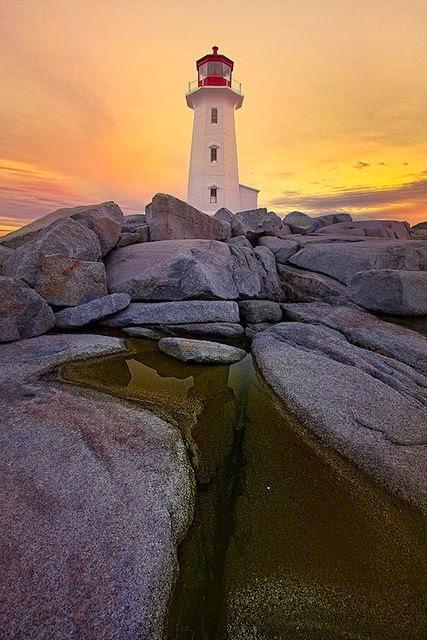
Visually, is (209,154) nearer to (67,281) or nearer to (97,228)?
(97,228)

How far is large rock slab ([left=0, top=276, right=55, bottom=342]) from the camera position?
8.34 meters

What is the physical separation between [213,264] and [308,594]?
10.8m

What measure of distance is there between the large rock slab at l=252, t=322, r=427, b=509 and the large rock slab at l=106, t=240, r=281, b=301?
11.9ft

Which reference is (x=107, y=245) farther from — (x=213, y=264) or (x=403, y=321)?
(x=403, y=321)

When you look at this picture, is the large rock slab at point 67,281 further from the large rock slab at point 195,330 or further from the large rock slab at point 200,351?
the large rock slab at point 200,351

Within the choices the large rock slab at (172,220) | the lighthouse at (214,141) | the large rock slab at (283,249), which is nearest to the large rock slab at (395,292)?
the large rock slab at (283,249)

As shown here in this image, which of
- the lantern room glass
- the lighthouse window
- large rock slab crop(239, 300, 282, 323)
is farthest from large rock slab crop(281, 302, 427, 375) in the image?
the lighthouse window

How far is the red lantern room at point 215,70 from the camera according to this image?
113ft

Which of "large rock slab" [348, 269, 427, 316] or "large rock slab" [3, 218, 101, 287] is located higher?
"large rock slab" [3, 218, 101, 287]

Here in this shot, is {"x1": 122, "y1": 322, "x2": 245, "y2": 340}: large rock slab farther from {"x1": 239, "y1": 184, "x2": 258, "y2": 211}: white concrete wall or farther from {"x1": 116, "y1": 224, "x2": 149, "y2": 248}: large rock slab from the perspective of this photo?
{"x1": 239, "y1": 184, "x2": 258, "y2": 211}: white concrete wall

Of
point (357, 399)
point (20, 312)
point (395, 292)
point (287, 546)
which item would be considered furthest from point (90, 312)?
point (395, 292)

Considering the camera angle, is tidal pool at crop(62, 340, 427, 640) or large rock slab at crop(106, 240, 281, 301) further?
large rock slab at crop(106, 240, 281, 301)

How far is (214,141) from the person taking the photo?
33812mm

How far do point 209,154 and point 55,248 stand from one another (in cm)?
2756
